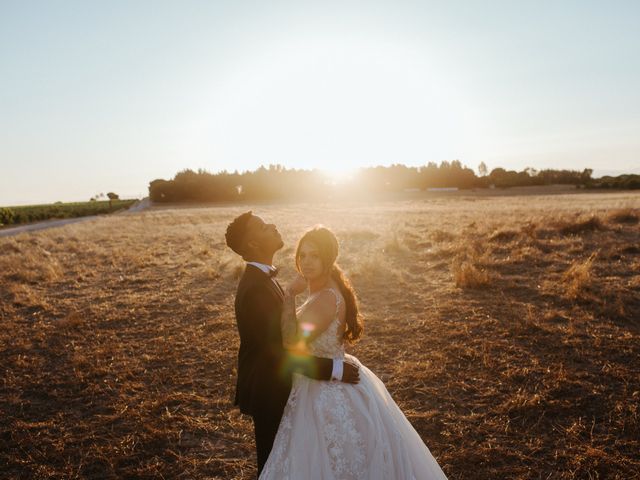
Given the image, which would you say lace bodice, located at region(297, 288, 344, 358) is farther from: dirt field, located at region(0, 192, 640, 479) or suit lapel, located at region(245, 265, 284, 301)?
dirt field, located at region(0, 192, 640, 479)

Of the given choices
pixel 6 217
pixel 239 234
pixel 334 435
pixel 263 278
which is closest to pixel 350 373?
pixel 334 435

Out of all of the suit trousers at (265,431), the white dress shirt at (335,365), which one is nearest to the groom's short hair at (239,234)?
the white dress shirt at (335,365)

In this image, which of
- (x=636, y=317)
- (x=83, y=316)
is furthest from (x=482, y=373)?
(x=83, y=316)

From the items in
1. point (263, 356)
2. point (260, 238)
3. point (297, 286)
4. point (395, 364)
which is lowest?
point (395, 364)

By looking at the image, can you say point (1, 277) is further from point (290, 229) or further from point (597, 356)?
point (597, 356)

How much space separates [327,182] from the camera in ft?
325

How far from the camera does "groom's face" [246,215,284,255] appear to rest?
3.13m

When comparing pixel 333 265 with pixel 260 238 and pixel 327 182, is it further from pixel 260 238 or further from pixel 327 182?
pixel 327 182

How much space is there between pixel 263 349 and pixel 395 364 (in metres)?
4.51

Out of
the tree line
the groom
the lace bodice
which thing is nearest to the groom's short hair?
the groom

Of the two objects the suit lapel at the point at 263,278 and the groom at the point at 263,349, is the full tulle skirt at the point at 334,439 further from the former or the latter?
the suit lapel at the point at 263,278

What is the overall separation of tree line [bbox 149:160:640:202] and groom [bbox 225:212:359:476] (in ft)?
258

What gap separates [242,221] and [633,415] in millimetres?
5158

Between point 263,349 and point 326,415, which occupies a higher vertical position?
point 263,349
